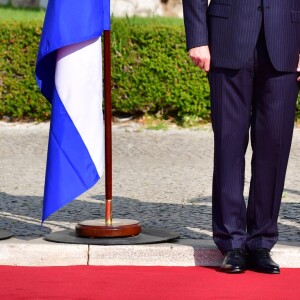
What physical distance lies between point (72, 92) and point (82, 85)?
0.07 m

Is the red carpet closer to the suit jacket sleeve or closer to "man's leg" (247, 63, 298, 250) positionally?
"man's leg" (247, 63, 298, 250)

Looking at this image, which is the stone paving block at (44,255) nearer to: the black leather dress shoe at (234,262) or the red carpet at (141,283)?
the red carpet at (141,283)

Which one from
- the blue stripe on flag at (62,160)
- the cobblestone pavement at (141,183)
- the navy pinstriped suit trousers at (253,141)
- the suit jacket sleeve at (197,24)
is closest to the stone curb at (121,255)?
the navy pinstriped suit trousers at (253,141)

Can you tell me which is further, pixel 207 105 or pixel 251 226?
pixel 207 105

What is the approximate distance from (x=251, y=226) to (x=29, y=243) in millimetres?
1227

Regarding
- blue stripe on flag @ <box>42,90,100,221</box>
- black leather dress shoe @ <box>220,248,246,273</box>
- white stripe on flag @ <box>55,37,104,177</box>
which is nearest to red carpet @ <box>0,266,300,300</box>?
black leather dress shoe @ <box>220,248,246,273</box>

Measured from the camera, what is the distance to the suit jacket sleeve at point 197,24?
6.36 metres

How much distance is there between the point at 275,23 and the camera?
6262 mm

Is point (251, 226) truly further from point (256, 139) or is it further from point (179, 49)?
point (179, 49)

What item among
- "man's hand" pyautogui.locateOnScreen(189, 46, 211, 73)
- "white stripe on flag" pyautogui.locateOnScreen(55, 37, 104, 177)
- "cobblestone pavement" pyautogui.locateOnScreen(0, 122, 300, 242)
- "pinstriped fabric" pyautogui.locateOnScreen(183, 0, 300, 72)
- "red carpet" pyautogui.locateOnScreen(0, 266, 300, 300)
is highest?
"pinstriped fabric" pyautogui.locateOnScreen(183, 0, 300, 72)

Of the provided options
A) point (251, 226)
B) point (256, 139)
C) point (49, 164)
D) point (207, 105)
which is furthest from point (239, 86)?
point (207, 105)

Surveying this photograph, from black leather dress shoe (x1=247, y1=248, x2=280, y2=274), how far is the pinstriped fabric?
37.7 inches

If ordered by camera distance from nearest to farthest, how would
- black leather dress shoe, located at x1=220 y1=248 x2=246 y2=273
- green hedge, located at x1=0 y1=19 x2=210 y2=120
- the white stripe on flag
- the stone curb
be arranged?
black leather dress shoe, located at x1=220 y1=248 x2=246 y2=273
the stone curb
the white stripe on flag
green hedge, located at x1=0 y1=19 x2=210 y2=120

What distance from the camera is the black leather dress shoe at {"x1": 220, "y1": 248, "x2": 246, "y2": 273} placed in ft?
20.5
